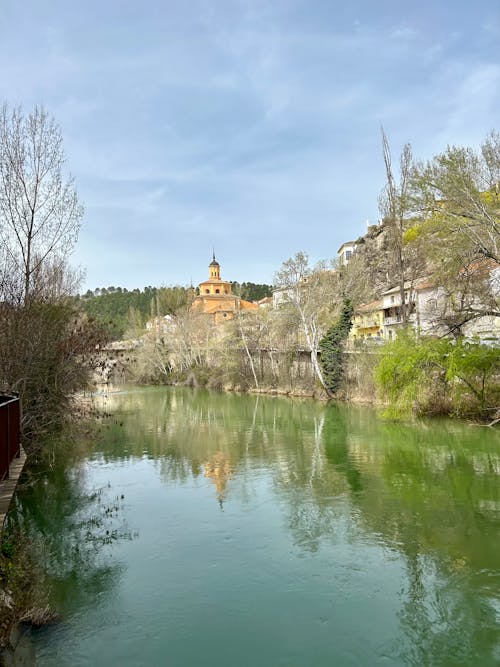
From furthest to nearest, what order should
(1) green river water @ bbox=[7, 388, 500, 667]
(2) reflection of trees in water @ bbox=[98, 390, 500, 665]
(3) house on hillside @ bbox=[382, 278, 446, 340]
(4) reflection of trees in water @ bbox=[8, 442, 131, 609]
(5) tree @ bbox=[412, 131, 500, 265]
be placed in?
(3) house on hillside @ bbox=[382, 278, 446, 340] → (5) tree @ bbox=[412, 131, 500, 265] → (4) reflection of trees in water @ bbox=[8, 442, 131, 609] → (2) reflection of trees in water @ bbox=[98, 390, 500, 665] → (1) green river water @ bbox=[7, 388, 500, 667]

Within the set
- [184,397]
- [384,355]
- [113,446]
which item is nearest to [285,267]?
[184,397]

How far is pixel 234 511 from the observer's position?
12570mm

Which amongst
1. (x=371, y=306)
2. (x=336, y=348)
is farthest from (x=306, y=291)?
(x=371, y=306)

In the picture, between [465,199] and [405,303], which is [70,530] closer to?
[465,199]

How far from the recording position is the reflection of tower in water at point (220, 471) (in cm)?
1457

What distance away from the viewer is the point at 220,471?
55.5ft

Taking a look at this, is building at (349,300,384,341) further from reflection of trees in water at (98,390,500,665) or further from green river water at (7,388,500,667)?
green river water at (7,388,500,667)

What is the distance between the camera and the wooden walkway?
6479 mm

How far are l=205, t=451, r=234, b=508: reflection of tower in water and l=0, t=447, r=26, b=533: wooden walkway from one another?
5178 mm

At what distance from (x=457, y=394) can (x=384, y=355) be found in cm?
410

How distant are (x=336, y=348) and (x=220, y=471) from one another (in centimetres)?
2245

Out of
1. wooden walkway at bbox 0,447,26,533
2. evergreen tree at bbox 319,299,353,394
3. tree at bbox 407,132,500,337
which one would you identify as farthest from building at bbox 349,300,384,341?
wooden walkway at bbox 0,447,26,533

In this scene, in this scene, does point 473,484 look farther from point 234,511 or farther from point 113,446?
point 113,446

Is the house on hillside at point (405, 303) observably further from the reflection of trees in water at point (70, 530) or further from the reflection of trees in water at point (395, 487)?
the reflection of trees in water at point (70, 530)
